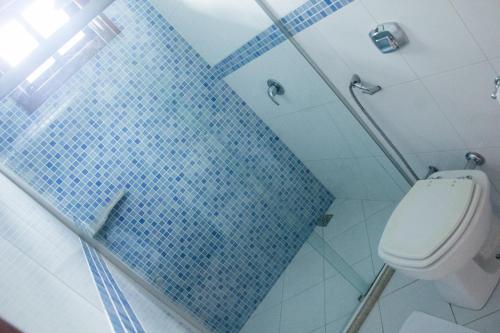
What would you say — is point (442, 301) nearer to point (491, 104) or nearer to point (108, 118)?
point (491, 104)

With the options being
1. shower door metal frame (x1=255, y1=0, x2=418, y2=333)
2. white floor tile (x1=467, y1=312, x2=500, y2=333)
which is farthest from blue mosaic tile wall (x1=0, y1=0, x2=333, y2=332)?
white floor tile (x1=467, y1=312, x2=500, y2=333)

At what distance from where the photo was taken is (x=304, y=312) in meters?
2.04

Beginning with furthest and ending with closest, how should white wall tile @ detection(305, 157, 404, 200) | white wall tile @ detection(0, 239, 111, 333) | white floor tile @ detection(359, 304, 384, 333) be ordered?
white wall tile @ detection(305, 157, 404, 200)
white floor tile @ detection(359, 304, 384, 333)
white wall tile @ detection(0, 239, 111, 333)

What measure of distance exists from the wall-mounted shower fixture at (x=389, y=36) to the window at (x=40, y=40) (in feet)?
4.30

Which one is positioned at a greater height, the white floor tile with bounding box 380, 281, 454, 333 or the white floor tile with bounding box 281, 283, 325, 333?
the white floor tile with bounding box 281, 283, 325, 333

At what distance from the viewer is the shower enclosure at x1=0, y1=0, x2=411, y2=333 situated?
1.85m

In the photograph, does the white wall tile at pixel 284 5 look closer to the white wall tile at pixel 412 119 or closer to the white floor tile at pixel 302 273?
the white wall tile at pixel 412 119

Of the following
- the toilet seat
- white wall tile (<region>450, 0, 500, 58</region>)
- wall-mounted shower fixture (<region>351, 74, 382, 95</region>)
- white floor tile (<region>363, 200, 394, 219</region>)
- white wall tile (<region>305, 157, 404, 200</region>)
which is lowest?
white floor tile (<region>363, 200, 394, 219</region>)

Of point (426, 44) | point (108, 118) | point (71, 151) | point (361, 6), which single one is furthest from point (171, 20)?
point (426, 44)

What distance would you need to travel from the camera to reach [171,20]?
7.31 feet

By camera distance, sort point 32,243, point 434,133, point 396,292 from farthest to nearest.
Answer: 1. point 396,292
2. point 434,133
3. point 32,243

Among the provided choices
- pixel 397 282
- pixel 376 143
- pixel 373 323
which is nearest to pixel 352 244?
pixel 397 282

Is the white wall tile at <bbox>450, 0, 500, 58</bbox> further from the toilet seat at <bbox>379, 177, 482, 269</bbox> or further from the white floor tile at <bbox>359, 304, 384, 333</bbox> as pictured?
the white floor tile at <bbox>359, 304, 384, 333</bbox>

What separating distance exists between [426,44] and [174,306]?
151cm
